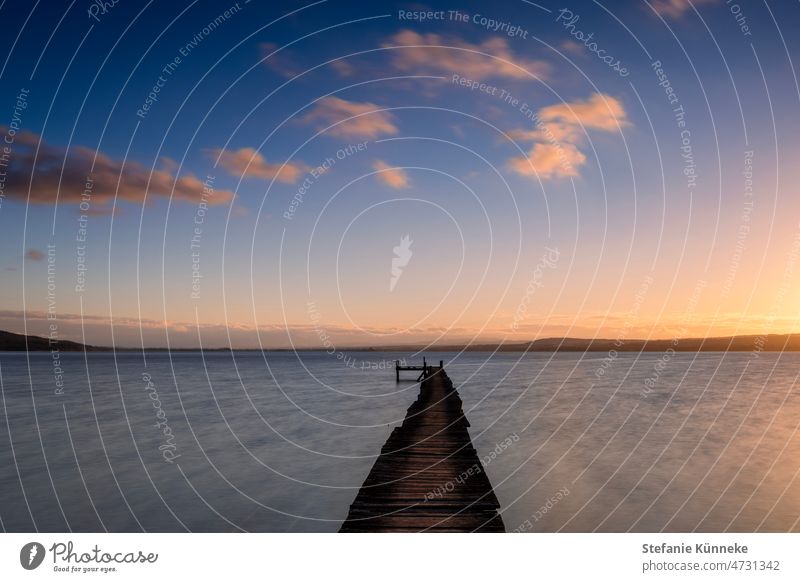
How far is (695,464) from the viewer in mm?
22219

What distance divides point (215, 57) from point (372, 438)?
19.6 meters

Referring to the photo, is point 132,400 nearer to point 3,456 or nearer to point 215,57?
point 3,456

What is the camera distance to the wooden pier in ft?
28.3

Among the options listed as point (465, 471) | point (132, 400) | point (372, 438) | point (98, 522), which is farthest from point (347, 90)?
point (132, 400)
